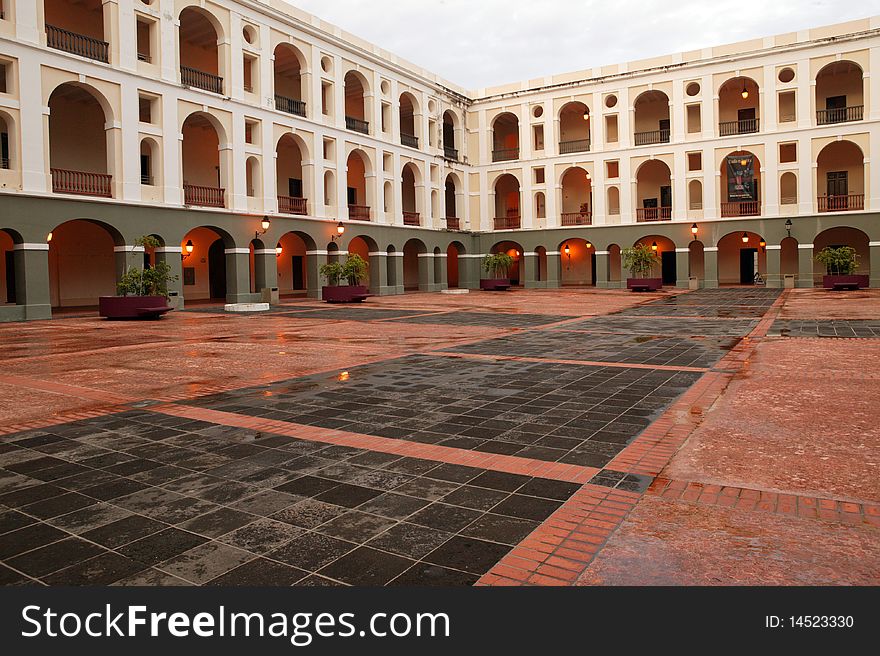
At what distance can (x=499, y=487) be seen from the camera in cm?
458

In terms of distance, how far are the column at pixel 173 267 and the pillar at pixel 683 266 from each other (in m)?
26.8

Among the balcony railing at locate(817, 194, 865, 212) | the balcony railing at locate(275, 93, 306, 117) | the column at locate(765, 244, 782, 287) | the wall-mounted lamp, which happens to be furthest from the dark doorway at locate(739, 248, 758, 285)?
the wall-mounted lamp

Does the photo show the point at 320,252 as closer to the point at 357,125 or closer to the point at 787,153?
the point at 357,125

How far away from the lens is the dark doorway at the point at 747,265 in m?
41.2

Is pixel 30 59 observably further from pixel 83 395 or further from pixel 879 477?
pixel 879 477

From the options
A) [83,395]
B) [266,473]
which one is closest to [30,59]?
[83,395]

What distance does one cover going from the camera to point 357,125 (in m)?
34.5

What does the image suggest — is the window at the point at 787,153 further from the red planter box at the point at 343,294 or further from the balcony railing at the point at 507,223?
the red planter box at the point at 343,294

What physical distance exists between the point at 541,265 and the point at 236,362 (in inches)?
1444

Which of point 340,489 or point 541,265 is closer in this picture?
point 340,489

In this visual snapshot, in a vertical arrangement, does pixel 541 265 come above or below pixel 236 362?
above

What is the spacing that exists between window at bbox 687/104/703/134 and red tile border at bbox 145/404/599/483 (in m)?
38.0

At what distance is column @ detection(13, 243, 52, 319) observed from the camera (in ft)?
68.2

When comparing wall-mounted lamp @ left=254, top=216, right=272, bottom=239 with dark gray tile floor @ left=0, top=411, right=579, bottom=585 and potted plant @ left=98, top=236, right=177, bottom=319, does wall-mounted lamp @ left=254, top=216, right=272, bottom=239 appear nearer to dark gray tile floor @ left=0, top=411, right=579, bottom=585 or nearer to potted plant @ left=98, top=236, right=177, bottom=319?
potted plant @ left=98, top=236, right=177, bottom=319
